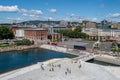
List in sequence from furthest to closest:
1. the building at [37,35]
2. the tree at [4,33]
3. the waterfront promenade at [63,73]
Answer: the building at [37,35]
the tree at [4,33]
the waterfront promenade at [63,73]

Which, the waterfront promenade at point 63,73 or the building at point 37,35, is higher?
the building at point 37,35

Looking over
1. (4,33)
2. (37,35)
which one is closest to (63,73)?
(4,33)

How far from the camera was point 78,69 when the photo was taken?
2773 centimetres

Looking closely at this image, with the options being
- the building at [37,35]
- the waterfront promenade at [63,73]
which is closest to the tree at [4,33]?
the building at [37,35]

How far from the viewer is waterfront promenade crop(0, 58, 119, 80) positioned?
24.2 m

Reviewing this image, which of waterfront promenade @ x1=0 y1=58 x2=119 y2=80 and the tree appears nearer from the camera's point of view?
waterfront promenade @ x1=0 y1=58 x2=119 y2=80

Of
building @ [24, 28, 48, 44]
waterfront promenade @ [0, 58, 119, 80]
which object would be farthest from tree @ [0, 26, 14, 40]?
waterfront promenade @ [0, 58, 119, 80]

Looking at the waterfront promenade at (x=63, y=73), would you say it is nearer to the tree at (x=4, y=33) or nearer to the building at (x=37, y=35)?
the tree at (x=4, y=33)

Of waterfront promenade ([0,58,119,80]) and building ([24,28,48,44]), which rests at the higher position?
building ([24,28,48,44])

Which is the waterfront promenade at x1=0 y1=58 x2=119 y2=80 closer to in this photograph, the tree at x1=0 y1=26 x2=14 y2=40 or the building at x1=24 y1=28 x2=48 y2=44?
the tree at x1=0 y1=26 x2=14 y2=40

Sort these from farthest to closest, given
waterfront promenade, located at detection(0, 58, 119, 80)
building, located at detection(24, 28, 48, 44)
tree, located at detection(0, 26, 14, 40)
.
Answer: building, located at detection(24, 28, 48, 44), tree, located at detection(0, 26, 14, 40), waterfront promenade, located at detection(0, 58, 119, 80)

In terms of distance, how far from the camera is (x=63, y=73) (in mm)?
25719

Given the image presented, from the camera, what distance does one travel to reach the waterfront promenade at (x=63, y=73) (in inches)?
954

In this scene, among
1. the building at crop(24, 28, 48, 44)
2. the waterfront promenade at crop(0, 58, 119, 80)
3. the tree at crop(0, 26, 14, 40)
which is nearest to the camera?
the waterfront promenade at crop(0, 58, 119, 80)
